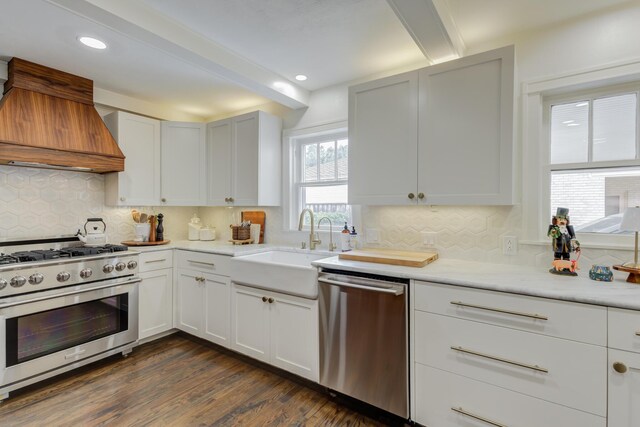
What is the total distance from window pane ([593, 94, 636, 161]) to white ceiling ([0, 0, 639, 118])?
55cm

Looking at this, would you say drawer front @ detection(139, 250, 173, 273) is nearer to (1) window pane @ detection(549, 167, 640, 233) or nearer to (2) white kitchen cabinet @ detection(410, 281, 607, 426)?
(2) white kitchen cabinet @ detection(410, 281, 607, 426)

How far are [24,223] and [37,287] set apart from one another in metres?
0.81

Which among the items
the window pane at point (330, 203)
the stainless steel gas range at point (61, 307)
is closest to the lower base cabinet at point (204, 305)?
the stainless steel gas range at point (61, 307)

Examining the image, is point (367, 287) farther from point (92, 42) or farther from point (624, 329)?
point (92, 42)

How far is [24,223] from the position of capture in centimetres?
264

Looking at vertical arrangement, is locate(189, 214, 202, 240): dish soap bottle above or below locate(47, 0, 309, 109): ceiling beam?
below

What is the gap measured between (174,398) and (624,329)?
8.46 feet

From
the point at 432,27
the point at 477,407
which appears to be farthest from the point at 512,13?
the point at 477,407

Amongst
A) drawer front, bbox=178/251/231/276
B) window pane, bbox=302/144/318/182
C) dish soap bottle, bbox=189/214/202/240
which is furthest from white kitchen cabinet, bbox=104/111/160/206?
window pane, bbox=302/144/318/182

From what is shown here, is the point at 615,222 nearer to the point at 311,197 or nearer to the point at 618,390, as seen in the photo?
the point at 618,390

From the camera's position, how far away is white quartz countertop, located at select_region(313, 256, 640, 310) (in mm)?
1353

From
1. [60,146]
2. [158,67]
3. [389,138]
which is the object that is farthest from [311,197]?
[60,146]

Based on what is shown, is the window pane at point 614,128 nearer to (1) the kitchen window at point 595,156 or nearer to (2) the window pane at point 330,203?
A: (1) the kitchen window at point 595,156

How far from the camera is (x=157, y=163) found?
3.33m
